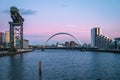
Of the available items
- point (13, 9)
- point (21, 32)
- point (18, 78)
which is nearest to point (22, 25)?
point (21, 32)

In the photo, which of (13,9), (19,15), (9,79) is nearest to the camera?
(9,79)

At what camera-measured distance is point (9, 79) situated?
Result: 4162 cm

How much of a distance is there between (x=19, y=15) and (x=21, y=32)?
1689 cm

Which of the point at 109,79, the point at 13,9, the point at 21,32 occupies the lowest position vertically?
the point at 109,79

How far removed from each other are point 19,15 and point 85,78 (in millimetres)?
128046

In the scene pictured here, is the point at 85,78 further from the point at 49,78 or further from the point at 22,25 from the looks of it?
the point at 22,25

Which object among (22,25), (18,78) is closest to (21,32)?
(22,25)

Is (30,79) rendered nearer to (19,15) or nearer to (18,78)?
(18,78)

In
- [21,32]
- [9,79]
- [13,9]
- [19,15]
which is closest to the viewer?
[9,79]

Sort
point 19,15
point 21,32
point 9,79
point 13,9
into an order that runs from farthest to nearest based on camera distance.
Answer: point 21,32 < point 19,15 < point 13,9 < point 9,79

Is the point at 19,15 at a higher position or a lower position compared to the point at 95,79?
higher

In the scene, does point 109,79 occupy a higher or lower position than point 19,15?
lower

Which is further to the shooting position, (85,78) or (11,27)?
(11,27)

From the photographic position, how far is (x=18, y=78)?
43.3 meters
